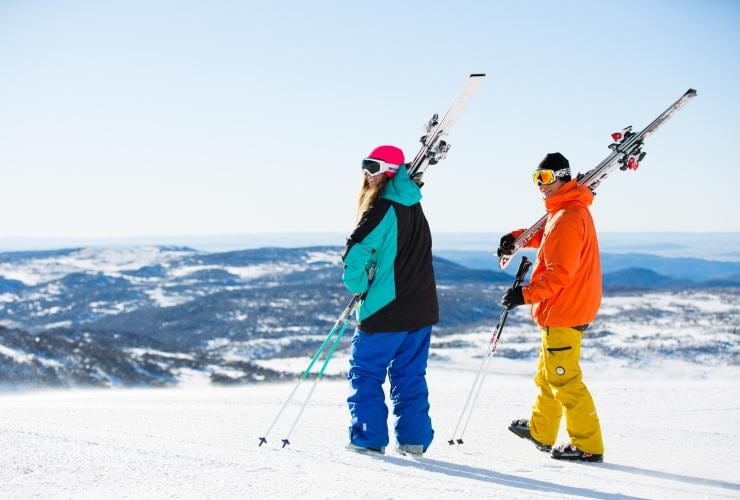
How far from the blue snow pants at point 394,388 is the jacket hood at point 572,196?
1234 millimetres

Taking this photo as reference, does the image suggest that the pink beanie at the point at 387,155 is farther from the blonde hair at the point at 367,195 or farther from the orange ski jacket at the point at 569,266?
the orange ski jacket at the point at 569,266

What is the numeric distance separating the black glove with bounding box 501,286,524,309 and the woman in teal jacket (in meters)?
0.54

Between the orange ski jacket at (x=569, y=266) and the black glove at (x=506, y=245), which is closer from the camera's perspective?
the orange ski jacket at (x=569, y=266)

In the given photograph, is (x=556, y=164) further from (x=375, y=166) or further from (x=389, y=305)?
(x=389, y=305)

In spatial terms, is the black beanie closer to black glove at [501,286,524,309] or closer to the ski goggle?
the ski goggle

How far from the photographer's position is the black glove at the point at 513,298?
170 inches

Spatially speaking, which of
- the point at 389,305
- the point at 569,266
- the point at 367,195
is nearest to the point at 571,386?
the point at 569,266

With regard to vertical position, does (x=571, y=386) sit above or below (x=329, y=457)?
above

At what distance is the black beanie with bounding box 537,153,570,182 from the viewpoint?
4.46 m

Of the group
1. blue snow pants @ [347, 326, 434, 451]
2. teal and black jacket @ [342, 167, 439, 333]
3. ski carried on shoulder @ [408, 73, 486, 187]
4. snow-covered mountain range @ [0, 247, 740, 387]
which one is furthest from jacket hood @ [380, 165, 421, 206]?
snow-covered mountain range @ [0, 247, 740, 387]

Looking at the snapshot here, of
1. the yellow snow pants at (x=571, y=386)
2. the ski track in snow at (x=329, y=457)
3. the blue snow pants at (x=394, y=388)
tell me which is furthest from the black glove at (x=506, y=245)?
the ski track in snow at (x=329, y=457)

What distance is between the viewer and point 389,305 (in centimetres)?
413

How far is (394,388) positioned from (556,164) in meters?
1.89

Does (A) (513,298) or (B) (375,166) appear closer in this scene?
(B) (375,166)
